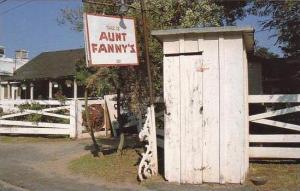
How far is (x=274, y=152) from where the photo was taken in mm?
10617

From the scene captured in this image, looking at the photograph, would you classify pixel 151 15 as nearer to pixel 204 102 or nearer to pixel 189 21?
pixel 189 21

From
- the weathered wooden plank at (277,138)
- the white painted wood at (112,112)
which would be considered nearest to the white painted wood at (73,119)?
the white painted wood at (112,112)

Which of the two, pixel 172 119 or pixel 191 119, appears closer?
pixel 191 119

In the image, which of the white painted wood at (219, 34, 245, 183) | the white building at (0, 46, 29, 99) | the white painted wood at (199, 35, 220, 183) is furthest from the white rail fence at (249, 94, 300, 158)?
the white building at (0, 46, 29, 99)

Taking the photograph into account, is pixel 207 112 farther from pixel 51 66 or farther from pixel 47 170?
pixel 51 66

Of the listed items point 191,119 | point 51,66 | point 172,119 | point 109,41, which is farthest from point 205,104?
point 51,66

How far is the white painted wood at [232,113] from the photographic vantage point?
950 cm

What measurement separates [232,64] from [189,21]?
5.68m

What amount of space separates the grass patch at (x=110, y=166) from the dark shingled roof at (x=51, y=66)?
2359 cm

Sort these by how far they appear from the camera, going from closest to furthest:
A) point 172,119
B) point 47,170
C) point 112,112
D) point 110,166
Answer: point 172,119
point 110,166
point 47,170
point 112,112

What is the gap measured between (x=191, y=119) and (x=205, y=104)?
15.1 inches

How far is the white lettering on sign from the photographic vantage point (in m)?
10.2

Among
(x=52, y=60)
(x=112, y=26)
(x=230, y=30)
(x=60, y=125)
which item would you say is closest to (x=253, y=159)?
(x=230, y=30)

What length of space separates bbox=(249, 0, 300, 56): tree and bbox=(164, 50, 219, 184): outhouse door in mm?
5273
